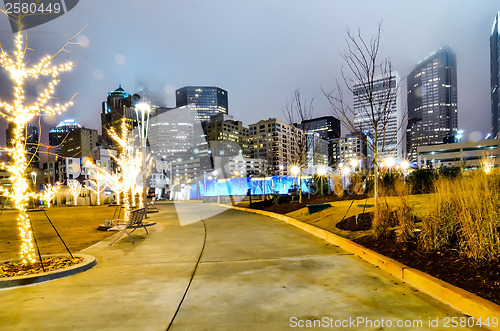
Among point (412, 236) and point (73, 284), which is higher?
point (412, 236)

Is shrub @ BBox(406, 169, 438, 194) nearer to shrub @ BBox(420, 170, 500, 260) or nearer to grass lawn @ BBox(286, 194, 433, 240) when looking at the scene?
grass lawn @ BBox(286, 194, 433, 240)

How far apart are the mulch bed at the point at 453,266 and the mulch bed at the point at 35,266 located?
631 cm

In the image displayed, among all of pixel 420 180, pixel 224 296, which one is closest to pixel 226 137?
pixel 420 180

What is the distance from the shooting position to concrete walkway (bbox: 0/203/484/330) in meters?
3.69

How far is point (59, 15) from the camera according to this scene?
776cm

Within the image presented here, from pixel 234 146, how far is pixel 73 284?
168 metres

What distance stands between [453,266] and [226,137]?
6652 inches

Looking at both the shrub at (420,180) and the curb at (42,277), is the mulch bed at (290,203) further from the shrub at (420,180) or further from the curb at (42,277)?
the curb at (42,277)

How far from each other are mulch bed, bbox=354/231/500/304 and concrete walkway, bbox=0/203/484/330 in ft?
1.48

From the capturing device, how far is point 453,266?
4652 millimetres

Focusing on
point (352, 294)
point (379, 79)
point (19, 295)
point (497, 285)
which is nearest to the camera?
point (497, 285)

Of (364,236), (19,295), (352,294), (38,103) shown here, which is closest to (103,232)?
(38,103)

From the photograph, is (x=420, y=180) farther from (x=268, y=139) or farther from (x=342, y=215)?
(x=268, y=139)

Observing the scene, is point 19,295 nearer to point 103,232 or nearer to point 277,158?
point 103,232
